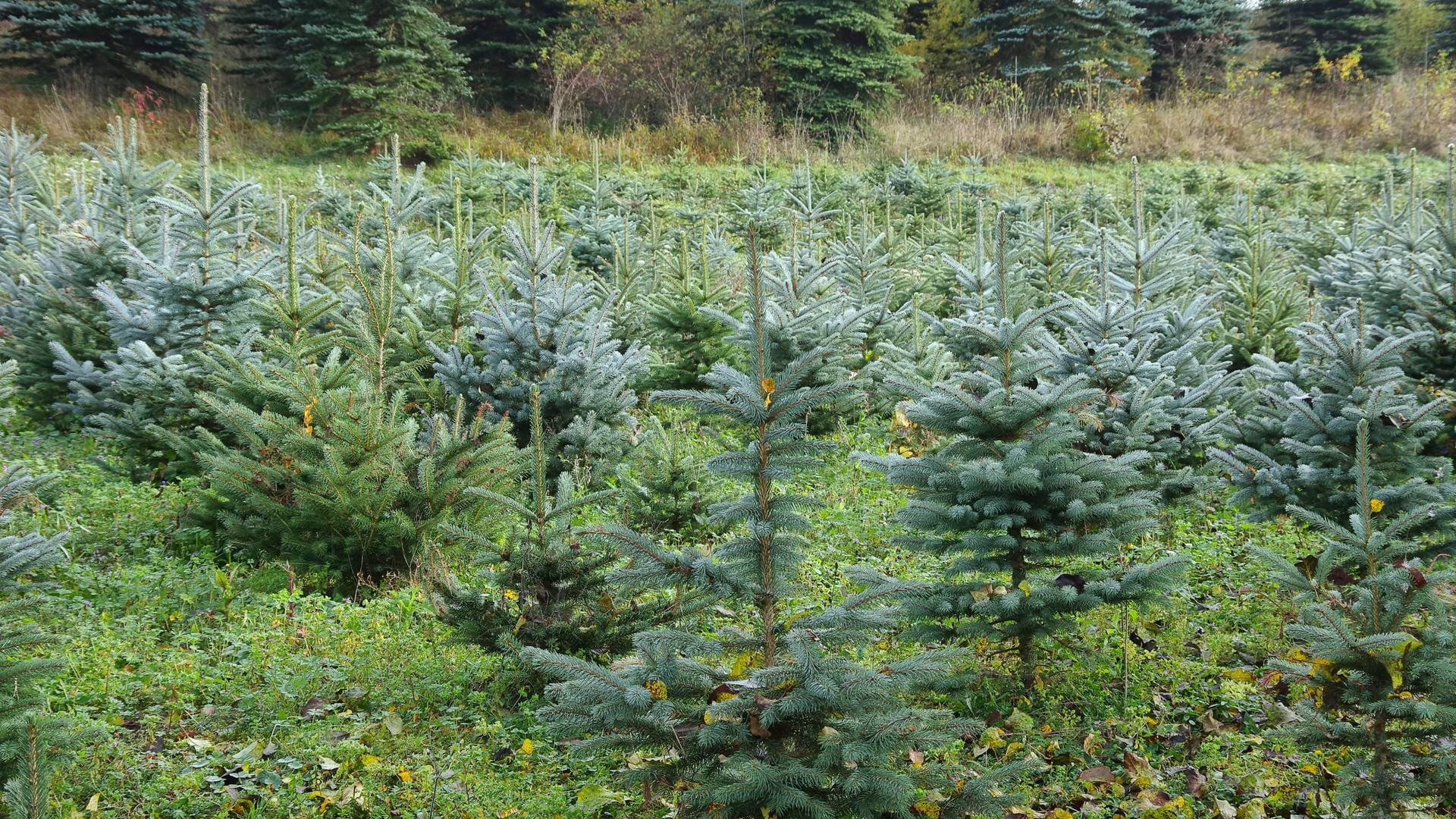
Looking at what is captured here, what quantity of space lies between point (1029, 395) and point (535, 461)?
2.11 meters

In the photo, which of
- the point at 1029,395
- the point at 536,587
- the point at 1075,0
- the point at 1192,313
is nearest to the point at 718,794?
the point at 536,587

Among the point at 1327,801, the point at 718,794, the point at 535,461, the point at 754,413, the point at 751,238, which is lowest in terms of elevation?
the point at 1327,801

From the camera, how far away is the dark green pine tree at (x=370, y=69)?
21.4 m

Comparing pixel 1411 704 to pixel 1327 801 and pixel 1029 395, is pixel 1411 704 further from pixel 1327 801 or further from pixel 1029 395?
pixel 1029 395

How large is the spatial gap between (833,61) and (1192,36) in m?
14.8

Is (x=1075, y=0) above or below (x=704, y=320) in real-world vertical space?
above

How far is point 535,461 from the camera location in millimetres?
4188

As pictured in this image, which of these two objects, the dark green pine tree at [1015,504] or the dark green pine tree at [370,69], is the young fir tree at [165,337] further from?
the dark green pine tree at [370,69]

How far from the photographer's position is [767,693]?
337cm

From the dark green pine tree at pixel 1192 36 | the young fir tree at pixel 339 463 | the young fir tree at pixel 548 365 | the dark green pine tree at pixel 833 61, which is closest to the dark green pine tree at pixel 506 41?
the dark green pine tree at pixel 833 61

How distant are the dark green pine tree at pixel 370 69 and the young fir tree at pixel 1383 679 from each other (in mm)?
19871

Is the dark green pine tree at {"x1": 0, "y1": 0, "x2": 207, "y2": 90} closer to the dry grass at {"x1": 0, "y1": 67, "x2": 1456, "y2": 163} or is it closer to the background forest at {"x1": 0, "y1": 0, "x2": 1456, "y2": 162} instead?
the background forest at {"x1": 0, "y1": 0, "x2": 1456, "y2": 162}

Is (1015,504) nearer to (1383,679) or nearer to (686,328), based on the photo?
(1383,679)

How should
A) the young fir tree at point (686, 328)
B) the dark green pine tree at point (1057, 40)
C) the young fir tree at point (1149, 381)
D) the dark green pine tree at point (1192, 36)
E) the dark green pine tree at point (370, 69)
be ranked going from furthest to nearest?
the dark green pine tree at point (1192, 36), the dark green pine tree at point (1057, 40), the dark green pine tree at point (370, 69), the young fir tree at point (686, 328), the young fir tree at point (1149, 381)
